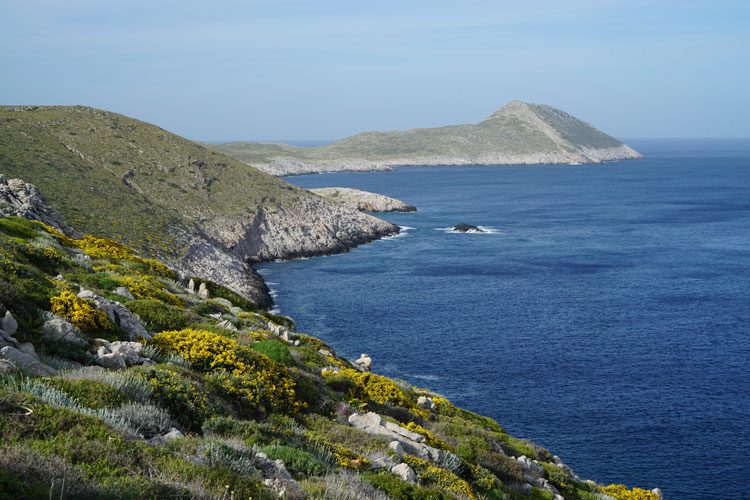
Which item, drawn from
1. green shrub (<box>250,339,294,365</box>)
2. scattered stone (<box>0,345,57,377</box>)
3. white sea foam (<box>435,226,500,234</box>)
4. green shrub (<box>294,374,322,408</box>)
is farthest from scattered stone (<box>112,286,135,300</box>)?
white sea foam (<box>435,226,500,234</box>)

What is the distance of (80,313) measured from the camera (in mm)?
15141

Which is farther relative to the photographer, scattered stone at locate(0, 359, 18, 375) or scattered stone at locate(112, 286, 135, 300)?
scattered stone at locate(112, 286, 135, 300)

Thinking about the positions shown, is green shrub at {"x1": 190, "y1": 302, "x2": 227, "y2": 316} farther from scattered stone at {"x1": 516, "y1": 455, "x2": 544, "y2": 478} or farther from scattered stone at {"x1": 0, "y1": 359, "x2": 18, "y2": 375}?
scattered stone at {"x1": 0, "y1": 359, "x2": 18, "y2": 375}

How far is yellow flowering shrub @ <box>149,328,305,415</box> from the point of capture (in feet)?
46.3

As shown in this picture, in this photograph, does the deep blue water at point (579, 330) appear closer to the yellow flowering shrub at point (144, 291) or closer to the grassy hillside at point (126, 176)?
the grassy hillside at point (126, 176)

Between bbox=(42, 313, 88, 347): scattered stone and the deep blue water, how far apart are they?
32.7 metres

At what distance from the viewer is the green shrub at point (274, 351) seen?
725 inches

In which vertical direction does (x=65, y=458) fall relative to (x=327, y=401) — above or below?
above

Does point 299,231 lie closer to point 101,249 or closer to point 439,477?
point 101,249

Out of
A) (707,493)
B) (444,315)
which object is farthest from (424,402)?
(444,315)

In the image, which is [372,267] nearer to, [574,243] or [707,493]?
[574,243]

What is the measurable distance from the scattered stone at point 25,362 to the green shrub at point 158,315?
22.2 feet

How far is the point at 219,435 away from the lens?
442 inches

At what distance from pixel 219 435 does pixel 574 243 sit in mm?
108389
